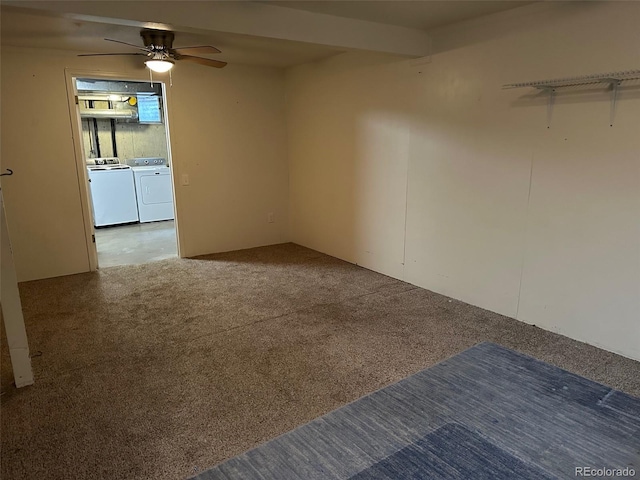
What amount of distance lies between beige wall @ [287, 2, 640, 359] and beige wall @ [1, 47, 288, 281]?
1.14m

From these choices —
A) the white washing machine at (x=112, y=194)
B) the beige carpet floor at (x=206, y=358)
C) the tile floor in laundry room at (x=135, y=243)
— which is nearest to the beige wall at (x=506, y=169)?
the beige carpet floor at (x=206, y=358)

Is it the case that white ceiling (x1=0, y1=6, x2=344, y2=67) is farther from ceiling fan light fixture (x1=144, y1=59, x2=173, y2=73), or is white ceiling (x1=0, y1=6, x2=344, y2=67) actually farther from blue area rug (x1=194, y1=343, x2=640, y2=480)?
blue area rug (x1=194, y1=343, x2=640, y2=480)

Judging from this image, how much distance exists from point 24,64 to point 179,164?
5.57 feet

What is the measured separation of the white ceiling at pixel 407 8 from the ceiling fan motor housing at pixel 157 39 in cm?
112

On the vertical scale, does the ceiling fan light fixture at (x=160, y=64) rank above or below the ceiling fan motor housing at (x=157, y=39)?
below

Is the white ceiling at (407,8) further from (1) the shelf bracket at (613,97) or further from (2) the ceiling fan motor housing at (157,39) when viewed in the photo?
(2) the ceiling fan motor housing at (157,39)

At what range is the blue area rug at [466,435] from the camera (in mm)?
1837

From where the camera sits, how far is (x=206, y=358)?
9.19 feet

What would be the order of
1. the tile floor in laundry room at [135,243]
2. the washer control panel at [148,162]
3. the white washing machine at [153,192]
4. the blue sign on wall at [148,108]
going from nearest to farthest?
the tile floor in laundry room at [135,243] < the white washing machine at [153,192] < the blue sign on wall at [148,108] < the washer control panel at [148,162]

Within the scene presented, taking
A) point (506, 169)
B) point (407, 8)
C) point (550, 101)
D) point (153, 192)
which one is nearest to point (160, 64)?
point (407, 8)

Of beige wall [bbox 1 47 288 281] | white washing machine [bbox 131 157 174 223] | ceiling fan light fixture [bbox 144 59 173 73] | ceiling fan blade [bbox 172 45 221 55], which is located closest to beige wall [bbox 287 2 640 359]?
beige wall [bbox 1 47 288 281]

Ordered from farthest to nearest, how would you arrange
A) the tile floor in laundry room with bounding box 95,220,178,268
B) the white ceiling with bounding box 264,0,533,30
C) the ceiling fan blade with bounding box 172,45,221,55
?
the tile floor in laundry room with bounding box 95,220,178,268 → the ceiling fan blade with bounding box 172,45,221,55 → the white ceiling with bounding box 264,0,533,30

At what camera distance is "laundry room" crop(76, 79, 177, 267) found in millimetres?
6594

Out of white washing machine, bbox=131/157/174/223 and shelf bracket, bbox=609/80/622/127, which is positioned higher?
shelf bracket, bbox=609/80/622/127
